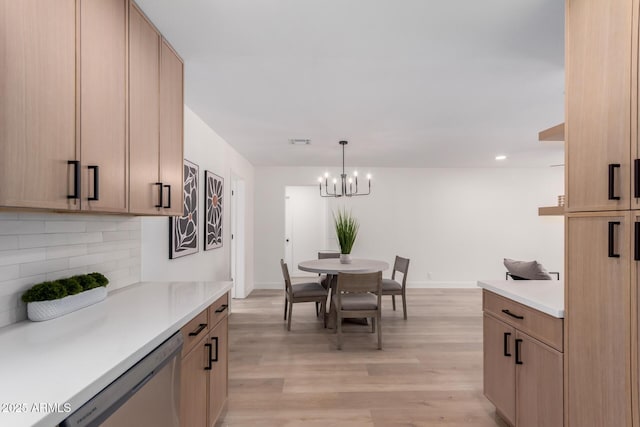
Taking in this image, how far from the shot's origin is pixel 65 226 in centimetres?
164

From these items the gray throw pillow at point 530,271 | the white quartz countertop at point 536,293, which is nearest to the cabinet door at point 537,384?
the white quartz countertop at point 536,293

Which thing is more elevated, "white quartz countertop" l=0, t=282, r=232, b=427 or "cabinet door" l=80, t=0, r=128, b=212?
"cabinet door" l=80, t=0, r=128, b=212

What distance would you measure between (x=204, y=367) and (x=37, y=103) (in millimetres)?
1388

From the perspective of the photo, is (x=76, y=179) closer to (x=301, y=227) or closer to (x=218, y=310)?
(x=218, y=310)

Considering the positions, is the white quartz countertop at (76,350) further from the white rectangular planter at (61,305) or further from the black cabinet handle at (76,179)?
the black cabinet handle at (76,179)

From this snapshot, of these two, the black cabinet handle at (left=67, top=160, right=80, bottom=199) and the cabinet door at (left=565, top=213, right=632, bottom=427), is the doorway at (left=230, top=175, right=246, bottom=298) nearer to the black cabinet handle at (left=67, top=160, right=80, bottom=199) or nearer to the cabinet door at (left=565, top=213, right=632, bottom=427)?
the black cabinet handle at (left=67, top=160, right=80, bottom=199)

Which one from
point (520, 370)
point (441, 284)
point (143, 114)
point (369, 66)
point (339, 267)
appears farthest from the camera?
point (441, 284)

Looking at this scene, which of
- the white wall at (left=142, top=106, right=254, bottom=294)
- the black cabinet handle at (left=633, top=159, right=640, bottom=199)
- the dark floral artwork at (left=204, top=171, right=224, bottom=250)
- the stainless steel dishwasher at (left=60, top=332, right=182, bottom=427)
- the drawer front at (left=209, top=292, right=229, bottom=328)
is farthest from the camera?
the dark floral artwork at (left=204, top=171, right=224, bottom=250)

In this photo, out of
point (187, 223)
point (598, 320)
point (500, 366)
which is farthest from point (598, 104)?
point (187, 223)

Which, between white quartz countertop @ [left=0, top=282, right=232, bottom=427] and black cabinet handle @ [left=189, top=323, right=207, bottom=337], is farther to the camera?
black cabinet handle @ [left=189, top=323, right=207, bottom=337]

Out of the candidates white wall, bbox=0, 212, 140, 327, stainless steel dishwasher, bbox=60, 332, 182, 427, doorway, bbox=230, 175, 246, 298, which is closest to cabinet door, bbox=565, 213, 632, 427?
stainless steel dishwasher, bbox=60, 332, 182, 427

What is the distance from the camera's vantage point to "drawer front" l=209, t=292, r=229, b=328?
6.17 feet

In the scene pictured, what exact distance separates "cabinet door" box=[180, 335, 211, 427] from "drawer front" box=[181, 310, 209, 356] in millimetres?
33

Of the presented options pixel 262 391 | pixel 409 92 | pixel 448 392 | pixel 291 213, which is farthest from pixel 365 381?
pixel 291 213
